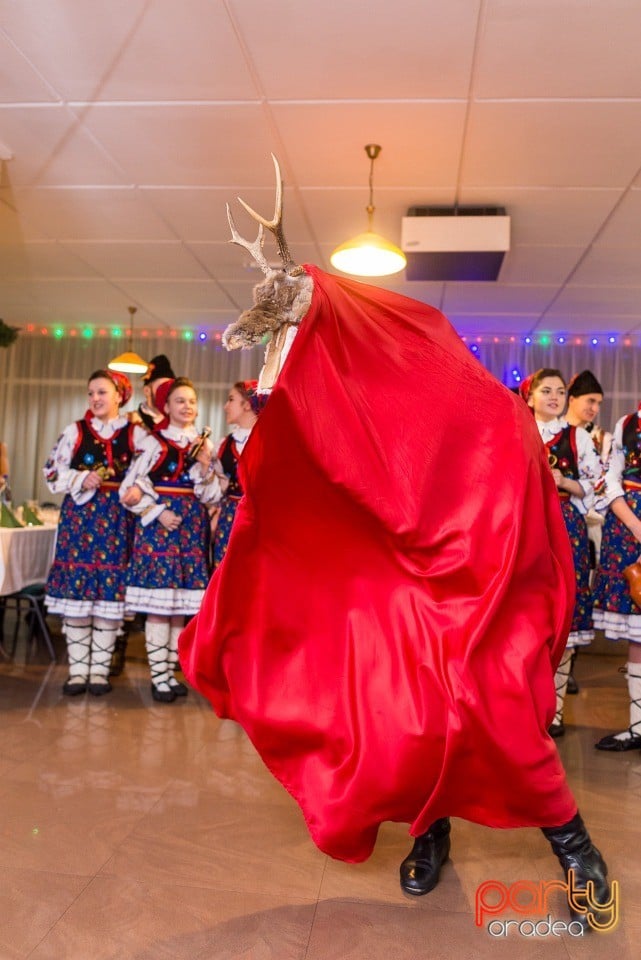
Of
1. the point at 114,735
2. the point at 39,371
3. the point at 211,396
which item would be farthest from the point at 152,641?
the point at 39,371

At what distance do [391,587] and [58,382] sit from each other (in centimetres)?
758

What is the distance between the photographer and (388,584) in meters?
1.49

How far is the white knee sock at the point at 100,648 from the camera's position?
325 cm

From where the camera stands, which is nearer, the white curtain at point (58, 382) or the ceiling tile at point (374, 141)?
the ceiling tile at point (374, 141)

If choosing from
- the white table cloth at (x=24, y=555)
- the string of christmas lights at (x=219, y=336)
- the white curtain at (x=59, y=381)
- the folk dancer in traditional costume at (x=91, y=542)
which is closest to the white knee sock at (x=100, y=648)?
the folk dancer in traditional costume at (x=91, y=542)

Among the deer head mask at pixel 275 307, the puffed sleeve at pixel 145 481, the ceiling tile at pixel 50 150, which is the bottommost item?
the puffed sleeve at pixel 145 481

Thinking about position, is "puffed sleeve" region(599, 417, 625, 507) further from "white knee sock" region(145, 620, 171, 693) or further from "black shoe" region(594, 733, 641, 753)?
"white knee sock" region(145, 620, 171, 693)

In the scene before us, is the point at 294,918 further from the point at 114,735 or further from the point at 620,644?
the point at 620,644

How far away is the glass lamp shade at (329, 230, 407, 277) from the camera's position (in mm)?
3768

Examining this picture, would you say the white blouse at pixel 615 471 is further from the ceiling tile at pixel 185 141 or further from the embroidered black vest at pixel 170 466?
the ceiling tile at pixel 185 141

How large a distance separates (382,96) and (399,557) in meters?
2.47

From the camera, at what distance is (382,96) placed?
319 centimetres

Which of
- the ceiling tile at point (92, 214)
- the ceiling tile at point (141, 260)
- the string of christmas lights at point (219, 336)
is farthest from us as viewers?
the string of christmas lights at point (219, 336)

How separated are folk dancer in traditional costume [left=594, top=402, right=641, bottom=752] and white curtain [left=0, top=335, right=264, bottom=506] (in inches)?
229
